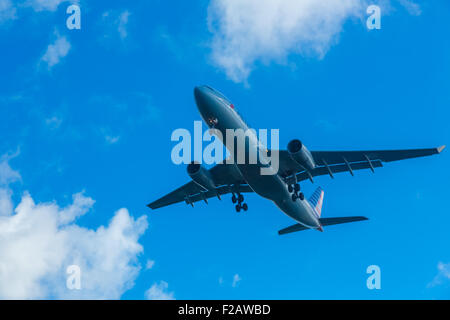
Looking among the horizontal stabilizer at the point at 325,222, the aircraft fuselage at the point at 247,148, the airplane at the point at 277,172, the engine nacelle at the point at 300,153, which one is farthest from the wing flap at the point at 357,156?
the horizontal stabilizer at the point at 325,222

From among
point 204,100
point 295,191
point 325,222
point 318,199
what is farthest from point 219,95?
point 318,199

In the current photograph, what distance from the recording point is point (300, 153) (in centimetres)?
3291

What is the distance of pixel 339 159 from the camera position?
36.6m

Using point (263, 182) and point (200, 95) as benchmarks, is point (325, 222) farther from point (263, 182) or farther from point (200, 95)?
point (200, 95)

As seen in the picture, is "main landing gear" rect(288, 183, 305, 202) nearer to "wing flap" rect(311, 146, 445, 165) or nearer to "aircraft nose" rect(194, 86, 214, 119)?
"wing flap" rect(311, 146, 445, 165)

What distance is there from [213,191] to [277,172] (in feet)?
25.0

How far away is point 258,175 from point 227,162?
4.84m

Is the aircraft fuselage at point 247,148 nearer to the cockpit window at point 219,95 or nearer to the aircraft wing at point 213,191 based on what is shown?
the cockpit window at point 219,95

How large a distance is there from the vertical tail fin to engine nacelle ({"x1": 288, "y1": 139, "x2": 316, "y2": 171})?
13.1m

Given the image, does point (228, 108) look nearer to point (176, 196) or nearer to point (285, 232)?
point (176, 196)

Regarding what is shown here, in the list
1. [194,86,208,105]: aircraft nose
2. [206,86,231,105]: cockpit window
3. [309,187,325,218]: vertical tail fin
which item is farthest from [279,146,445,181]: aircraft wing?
[309,187,325,218]: vertical tail fin

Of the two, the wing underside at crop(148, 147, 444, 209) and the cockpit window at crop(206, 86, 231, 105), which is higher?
the cockpit window at crop(206, 86, 231, 105)

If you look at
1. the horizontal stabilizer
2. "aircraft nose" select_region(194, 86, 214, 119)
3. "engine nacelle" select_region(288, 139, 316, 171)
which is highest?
"aircraft nose" select_region(194, 86, 214, 119)

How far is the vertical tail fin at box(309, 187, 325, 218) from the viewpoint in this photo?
152ft
